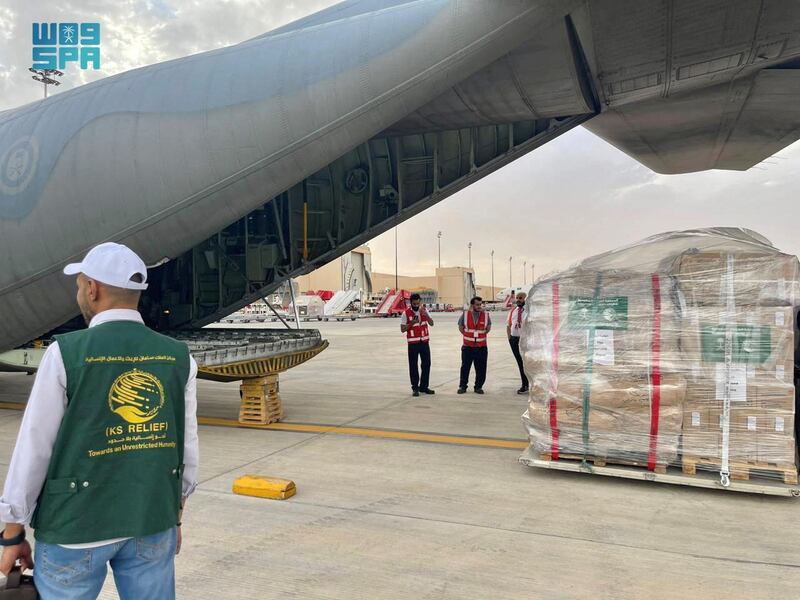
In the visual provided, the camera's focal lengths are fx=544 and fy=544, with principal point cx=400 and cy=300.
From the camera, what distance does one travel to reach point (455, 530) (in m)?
4.10

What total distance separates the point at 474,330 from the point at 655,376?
4.93 meters

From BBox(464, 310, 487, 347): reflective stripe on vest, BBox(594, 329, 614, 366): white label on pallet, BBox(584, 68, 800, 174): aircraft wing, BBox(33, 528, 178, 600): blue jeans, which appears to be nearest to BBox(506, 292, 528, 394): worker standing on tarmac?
BBox(464, 310, 487, 347): reflective stripe on vest

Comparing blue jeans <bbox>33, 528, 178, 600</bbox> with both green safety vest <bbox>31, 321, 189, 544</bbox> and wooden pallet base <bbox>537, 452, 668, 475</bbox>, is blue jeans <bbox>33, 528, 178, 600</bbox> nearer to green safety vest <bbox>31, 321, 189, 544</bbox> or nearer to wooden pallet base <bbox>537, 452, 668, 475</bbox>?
green safety vest <bbox>31, 321, 189, 544</bbox>

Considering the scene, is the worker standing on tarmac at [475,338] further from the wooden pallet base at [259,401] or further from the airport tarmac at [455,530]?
the wooden pallet base at [259,401]

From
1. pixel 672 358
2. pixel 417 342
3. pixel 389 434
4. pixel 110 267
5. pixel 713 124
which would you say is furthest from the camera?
pixel 417 342

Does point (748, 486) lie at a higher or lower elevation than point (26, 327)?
lower

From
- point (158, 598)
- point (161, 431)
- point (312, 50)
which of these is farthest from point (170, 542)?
point (312, 50)

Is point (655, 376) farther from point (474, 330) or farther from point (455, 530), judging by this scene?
point (474, 330)

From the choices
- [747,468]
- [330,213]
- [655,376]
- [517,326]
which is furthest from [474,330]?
[747,468]

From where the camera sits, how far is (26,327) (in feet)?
22.9

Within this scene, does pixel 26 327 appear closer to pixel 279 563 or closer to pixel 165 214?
pixel 165 214

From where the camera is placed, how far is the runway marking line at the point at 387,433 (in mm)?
6590

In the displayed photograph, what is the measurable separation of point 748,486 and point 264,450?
488 cm

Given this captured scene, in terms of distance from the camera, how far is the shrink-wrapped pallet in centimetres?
479
